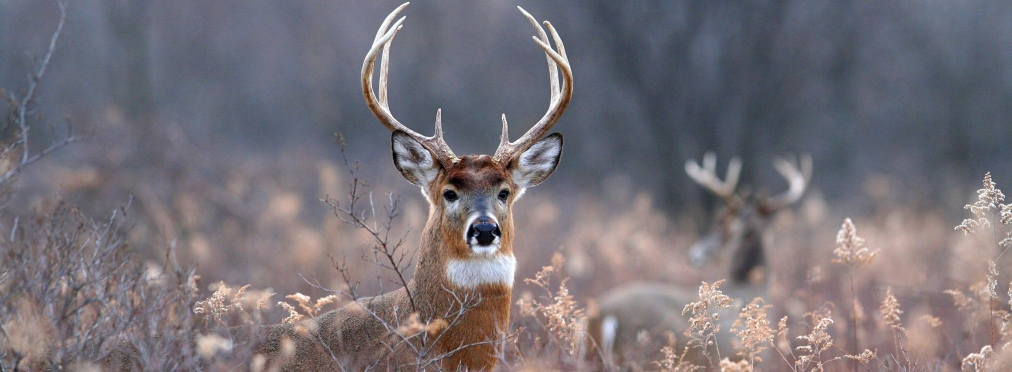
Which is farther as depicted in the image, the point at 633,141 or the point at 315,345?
the point at 633,141

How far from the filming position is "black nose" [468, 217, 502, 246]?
13.9 feet

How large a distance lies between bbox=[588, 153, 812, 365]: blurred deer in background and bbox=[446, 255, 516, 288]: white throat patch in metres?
2.09

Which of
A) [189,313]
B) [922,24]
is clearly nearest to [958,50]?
[922,24]

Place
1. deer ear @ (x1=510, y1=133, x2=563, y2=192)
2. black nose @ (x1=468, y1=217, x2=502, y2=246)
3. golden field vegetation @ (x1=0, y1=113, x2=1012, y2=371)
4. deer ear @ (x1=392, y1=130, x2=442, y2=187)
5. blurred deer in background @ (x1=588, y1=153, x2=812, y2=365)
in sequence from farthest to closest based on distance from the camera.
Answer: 1. blurred deer in background @ (x1=588, y1=153, x2=812, y2=365)
2. deer ear @ (x1=510, y1=133, x2=563, y2=192)
3. deer ear @ (x1=392, y1=130, x2=442, y2=187)
4. black nose @ (x1=468, y1=217, x2=502, y2=246)
5. golden field vegetation @ (x1=0, y1=113, x2=1012, y2=371)

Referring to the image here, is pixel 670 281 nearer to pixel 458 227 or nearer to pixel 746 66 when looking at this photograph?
pixel 746 66

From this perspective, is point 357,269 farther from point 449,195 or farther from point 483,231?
point 483,231

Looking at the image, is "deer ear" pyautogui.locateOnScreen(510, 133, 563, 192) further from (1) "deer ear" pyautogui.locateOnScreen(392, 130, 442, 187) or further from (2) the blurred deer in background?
(2) the blurred deer in background

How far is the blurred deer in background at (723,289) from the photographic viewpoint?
7211mm

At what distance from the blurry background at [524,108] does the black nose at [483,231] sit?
1.12 metres

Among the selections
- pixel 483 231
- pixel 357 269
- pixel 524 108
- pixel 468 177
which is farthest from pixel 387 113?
pixel 524 108

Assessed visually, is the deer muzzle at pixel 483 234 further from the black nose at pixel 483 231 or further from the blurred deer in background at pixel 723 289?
the blurred deer in background at pixel 723 289

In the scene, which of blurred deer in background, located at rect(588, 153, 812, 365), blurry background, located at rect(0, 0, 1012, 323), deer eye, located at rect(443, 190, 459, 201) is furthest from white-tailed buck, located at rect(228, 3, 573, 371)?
blurred deer in background, located at rect(588, 153, 812, 365)

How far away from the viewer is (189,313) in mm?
3521

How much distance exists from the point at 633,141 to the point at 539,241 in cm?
1292
